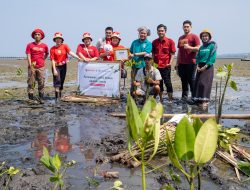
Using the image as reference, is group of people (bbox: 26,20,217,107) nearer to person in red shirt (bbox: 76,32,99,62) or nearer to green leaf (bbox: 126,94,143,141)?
person in red shirt (bbox: 76,32,99,62)

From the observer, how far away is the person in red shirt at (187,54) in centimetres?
816

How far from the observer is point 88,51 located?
28.4 feet

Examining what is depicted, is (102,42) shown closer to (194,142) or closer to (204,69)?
(204,69)

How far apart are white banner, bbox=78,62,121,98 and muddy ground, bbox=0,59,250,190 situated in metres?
0.47

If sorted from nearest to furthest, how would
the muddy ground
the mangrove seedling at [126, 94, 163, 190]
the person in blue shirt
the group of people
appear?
the mangrove seedling at [126, 94, 163, 190] < the muddy ground < the group of people < the person in blue shirt

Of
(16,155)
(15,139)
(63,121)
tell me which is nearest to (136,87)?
(63,121)

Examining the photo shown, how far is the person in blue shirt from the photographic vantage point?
7.95 m

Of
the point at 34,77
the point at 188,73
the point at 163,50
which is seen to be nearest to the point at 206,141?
the point at 163,50

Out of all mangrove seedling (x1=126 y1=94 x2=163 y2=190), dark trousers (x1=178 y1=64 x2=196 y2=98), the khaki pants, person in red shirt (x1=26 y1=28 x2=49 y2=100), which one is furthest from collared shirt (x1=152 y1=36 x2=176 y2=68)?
mangrove seedling (x1=126 y1=94 x2=163 y2=190)

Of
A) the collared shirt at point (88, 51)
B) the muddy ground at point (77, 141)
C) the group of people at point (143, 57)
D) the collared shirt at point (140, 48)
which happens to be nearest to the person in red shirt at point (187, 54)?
the group of people at point (143, 57)

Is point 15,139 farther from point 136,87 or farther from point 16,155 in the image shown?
point 136,87

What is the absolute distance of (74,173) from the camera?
3.62 m

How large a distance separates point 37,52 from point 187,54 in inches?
140

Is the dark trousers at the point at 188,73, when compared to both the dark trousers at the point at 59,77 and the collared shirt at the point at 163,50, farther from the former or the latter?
the dark trousers at the point at 59,77
